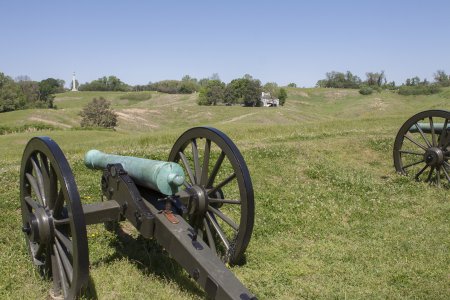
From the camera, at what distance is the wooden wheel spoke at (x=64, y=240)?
4.17 metres

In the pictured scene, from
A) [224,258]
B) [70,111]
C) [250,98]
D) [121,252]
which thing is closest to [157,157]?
[121,252]

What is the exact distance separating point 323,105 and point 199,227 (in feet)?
379

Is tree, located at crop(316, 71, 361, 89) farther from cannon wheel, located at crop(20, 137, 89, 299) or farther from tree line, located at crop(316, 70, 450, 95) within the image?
cannon wheel, located at crop(20, 137, 89, 299)

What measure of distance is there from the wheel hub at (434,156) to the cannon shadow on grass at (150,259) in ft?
21.5

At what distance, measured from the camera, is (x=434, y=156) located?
9633mm

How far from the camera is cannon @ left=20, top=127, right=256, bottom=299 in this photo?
12.8ft

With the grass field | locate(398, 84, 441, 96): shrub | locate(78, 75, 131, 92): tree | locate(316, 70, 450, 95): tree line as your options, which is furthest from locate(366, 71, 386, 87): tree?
the grass field

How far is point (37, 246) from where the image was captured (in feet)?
16.3

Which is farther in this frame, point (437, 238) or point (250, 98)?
point (250, 98)

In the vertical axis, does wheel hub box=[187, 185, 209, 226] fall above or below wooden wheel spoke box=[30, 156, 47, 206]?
below

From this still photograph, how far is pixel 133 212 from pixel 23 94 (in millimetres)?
99688

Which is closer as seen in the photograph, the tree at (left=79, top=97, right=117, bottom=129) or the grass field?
the grass field

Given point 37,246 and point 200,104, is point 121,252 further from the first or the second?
point 200,104

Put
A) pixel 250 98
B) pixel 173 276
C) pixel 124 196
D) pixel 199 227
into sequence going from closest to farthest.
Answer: pixel 124 196, pixel 173 276, pixel 199 227, pixel 250 98
